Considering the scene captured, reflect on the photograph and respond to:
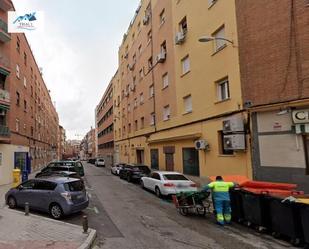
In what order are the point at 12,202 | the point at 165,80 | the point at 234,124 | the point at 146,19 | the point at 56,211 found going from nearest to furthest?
the point at 56,211 < the point at 12,202 < the point at 234,124 < the point at 165,80 < the point at 146,19

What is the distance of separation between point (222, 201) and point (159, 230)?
2549 millimetres

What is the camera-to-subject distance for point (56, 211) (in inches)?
437

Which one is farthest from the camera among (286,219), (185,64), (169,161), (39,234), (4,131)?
(169,161)

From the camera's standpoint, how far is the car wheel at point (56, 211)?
11014 mm

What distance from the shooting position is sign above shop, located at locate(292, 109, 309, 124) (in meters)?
11.0

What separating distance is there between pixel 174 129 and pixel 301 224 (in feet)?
48.2

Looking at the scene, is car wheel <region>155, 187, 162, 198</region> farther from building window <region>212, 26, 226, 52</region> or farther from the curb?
building window <region>212, 26, 226, 52</region>

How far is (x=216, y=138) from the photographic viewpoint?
15.8 metres

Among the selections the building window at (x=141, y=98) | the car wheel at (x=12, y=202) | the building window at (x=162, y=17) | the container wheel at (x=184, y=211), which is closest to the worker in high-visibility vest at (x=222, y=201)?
the container wheel at (x=184, y=211)

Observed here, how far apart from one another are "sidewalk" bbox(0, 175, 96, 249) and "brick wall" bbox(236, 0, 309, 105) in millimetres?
9146

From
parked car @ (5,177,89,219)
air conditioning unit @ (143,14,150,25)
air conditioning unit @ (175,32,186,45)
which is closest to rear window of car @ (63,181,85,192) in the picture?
parked car @ (5,177,89,219)

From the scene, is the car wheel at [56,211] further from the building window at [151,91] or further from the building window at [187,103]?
the building window at [151,91]

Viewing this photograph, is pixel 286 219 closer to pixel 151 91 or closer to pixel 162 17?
pixel 162 17

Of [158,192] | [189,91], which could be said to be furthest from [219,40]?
[158,192]
